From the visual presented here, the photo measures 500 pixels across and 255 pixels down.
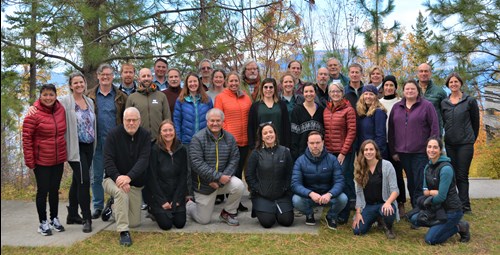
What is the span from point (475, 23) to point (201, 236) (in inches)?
281

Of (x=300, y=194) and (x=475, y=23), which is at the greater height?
(x=475, y=23)

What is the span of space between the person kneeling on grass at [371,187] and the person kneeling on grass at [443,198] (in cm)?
35

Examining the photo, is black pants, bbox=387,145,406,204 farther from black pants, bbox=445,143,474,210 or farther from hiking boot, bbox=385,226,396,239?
hiking boot, bbox=385,226,396,239

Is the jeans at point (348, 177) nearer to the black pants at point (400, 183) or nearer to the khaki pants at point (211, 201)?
the black pants at point (400, 183)

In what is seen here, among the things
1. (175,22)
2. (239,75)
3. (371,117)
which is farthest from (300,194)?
(175,22)

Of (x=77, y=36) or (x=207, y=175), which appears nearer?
(x=207, y=175)

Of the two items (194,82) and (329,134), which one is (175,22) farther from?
(329,134)

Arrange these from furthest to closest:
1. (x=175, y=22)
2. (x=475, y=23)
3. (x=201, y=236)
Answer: (x=475, y=23) < (x=175, y=22) < (x=201, y=236)

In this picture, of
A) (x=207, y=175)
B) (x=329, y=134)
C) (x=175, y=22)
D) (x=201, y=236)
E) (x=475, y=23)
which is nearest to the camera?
(x=201, y=236)

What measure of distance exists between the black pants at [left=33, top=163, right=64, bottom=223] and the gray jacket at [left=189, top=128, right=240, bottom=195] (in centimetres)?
146

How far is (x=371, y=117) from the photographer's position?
17.8 feet

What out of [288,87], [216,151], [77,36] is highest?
[77,36]

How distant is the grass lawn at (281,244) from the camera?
437cm

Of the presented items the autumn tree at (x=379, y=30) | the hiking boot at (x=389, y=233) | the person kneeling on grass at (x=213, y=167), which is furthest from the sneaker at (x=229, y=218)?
the autumn tree at (x=379, y=30)
